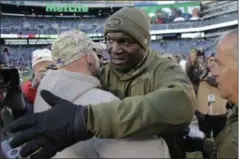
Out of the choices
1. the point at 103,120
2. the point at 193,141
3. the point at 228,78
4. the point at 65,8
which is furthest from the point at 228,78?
the point at 65,8

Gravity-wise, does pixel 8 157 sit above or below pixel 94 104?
below

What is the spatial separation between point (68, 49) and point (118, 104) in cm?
35

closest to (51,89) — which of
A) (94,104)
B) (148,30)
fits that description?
(94,104)

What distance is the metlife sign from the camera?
3869 cm

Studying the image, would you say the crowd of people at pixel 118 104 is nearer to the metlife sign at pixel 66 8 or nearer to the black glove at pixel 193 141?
the black glove at pixel 193 141

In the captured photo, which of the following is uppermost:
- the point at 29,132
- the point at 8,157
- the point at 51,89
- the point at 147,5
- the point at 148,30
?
the point at 147,5

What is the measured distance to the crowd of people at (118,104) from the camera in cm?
102

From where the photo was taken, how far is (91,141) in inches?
45.4

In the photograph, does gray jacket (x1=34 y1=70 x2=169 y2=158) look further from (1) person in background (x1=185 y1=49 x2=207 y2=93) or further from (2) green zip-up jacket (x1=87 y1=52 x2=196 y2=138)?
(1) person in background (x1=185 y1=49 x2=207 y2=93)

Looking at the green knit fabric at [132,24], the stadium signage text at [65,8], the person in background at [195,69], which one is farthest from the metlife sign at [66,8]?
the green knit fabric at [132,24]

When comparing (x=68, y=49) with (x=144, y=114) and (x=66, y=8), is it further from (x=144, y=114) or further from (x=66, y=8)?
(x=66, y=8)

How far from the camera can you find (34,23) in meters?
36.1

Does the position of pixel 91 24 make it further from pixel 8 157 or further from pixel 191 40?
pixel 8 157

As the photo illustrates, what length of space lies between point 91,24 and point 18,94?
39773 mm
